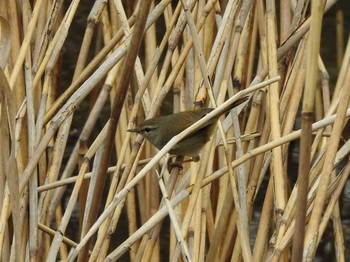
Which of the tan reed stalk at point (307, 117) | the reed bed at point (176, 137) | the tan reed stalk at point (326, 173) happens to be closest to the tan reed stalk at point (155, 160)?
the reed bed at point (176, 137)

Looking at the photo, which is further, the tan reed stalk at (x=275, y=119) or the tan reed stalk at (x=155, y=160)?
the tan reed stalk at (x=275, y=119)

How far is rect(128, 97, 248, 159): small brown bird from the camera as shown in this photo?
7.64 ft

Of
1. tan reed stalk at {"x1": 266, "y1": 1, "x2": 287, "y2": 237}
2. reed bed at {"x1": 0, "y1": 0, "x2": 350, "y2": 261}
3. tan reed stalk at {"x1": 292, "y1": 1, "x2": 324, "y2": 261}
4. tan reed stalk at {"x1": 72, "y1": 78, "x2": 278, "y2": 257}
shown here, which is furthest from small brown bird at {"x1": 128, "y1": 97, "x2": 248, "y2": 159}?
tan reed stalk at {"x1": 292, "y1": 1, "x2": 324, "y2": 261}

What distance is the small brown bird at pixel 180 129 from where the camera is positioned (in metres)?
2.33

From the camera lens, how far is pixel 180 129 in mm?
2416

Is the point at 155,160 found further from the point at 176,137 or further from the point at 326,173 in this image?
the point at 326,173

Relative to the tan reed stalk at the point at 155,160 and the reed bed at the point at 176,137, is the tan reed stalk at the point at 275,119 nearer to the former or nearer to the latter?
the reed bed at the point at 176,137

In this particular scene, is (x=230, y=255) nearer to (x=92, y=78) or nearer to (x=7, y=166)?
(x=92, y=78)

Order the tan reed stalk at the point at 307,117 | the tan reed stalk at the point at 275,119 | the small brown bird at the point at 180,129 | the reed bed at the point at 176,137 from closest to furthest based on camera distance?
the tan reed stalk at the point at 307,117, the reed bed at the point at 176,137, the tan reed stalk at the point at 275,119, the small brown bird at the point at 180,129

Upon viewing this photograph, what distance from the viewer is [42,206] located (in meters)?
2.45

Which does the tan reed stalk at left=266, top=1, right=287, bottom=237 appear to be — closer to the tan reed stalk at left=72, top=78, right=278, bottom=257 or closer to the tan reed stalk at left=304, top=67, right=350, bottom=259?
the tan reed stalk at left=304, top=67, right=350, bottom=259

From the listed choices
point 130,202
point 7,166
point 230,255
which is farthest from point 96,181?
point 130,202

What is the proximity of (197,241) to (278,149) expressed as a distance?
33cm

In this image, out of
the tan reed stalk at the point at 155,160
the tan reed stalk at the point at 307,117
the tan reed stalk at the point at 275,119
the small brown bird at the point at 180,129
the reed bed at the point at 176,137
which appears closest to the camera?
the tan reed stalk at the point at 307,117
